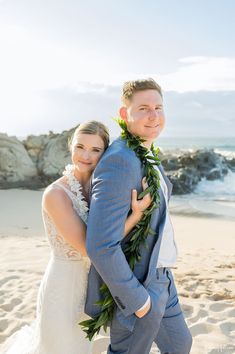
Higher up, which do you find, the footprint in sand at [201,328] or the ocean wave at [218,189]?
the footprint in sand at [201,328]

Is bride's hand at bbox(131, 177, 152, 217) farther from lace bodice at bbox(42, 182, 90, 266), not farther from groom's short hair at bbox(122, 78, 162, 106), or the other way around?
groom's short hair at bbox(122, 78, 162, 106)

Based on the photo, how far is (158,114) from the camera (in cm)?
265

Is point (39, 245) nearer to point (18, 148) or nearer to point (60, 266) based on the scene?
point (60, 266)

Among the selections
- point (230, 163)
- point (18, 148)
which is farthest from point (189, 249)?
point (230, 163)

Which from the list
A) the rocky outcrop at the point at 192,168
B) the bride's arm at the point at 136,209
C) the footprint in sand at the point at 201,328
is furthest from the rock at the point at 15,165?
the bride's arm at the point at 136,209

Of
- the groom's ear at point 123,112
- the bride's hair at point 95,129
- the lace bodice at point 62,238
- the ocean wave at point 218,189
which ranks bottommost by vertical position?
the ocean wave at point 218,189

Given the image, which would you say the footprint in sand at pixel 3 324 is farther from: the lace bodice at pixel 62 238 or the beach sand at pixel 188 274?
the lace bodice at pixel 62 238

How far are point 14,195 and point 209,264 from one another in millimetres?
7480

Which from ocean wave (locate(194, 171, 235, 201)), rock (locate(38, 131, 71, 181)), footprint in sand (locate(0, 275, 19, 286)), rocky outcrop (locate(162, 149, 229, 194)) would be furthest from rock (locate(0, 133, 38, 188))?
footprint in sand (locate(0, 275, 19, 286))

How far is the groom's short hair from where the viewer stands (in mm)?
2652

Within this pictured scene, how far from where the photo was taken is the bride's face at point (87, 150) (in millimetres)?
2833

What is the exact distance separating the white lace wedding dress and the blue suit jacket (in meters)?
0.44

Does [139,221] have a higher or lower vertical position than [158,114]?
lower

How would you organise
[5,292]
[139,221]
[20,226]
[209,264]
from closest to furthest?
1. [139,221]
2. [5,292]
3. [209,264]
4. [20,226]
